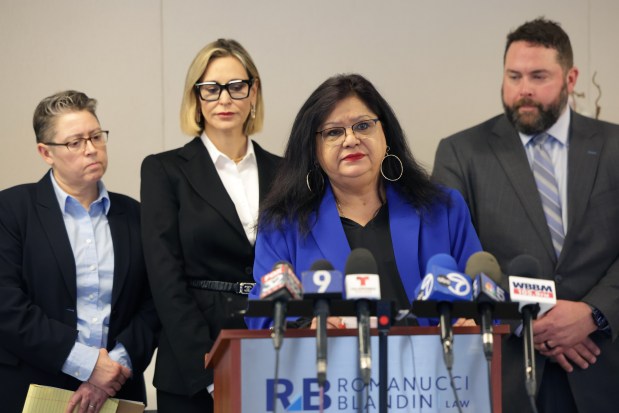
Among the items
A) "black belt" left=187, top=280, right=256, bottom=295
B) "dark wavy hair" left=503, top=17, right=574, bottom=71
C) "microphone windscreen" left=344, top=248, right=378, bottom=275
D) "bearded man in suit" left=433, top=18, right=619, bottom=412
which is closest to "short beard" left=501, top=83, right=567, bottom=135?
"bearded man in suit" left=433, top=18, right=619, bottom=412

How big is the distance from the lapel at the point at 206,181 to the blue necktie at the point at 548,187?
46.1 inches

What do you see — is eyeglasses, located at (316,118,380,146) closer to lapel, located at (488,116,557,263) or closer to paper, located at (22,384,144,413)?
lapel, located at (488,116,557,263)

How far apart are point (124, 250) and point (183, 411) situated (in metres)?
0.68

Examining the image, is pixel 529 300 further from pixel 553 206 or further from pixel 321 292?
pixel 553 206

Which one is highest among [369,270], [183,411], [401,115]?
[401,115]

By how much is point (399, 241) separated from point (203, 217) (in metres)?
0.95

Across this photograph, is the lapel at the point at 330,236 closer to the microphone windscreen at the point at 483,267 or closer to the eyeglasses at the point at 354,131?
the eyeglasses at the point at 354,131

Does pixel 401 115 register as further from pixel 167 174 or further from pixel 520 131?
pixel 167 174

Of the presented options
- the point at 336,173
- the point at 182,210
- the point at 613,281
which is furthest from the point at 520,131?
the point at 182,210

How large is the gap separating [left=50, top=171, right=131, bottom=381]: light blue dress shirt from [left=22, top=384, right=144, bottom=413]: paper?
93mm

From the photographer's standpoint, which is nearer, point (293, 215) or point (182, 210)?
point (293, 215)

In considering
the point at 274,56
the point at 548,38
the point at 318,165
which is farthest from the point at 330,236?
the point at 274,56

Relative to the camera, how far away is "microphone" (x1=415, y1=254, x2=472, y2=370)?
225 centimetres

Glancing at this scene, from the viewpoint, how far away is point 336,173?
10.5 ft
